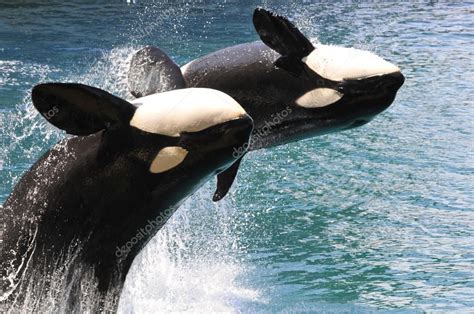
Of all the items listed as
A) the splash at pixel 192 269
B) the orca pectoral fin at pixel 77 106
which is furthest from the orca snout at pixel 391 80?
the splash at pixel 192 269

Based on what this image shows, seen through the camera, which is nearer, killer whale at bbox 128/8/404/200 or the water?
killer whale at bbox 128/8/404/200

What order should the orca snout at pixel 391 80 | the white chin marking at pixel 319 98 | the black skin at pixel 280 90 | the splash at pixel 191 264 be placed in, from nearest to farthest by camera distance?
the orca snout at pixel 391 80 → the black skin at pixel 280 90 → the white chin marking at pixel 319 98 → the splash at pixel 191 264

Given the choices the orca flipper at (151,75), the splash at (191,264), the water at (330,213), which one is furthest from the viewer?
the water at (330,213)

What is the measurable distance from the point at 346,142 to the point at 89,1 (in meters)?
14.9

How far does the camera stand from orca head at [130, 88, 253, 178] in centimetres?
509

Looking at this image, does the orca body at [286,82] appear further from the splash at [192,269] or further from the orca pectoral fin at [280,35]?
the splash at [192,269]

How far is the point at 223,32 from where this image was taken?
21.4 meters

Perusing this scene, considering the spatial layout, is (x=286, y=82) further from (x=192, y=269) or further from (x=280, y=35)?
(x=192, y=269)

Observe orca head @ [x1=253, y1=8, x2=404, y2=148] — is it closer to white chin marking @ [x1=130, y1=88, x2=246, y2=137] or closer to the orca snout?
the orca snout

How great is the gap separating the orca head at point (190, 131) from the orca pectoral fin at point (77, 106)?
13cm

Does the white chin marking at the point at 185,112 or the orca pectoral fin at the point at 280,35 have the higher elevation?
the white chin marking at the point at 185,112

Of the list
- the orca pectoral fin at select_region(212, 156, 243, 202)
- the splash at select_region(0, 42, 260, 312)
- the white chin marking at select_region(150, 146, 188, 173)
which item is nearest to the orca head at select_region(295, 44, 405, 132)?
the orca pectoral fin at select_region(212, 156, 243, 202)

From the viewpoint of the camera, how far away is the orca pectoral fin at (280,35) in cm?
673

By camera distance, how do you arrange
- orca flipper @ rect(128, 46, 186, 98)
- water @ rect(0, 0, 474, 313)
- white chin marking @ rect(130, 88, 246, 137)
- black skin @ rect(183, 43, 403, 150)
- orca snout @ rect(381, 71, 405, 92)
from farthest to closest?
water @ rect(0, 0, 474, 313) → orca flipper @ rect(128, 46, 186, 98) → black skin @ rect(183, 43, 403, 150) → orca snout @ rect(381, 71, 405, 92) → white chin marking @ rect(130, 88, 246, 137)
